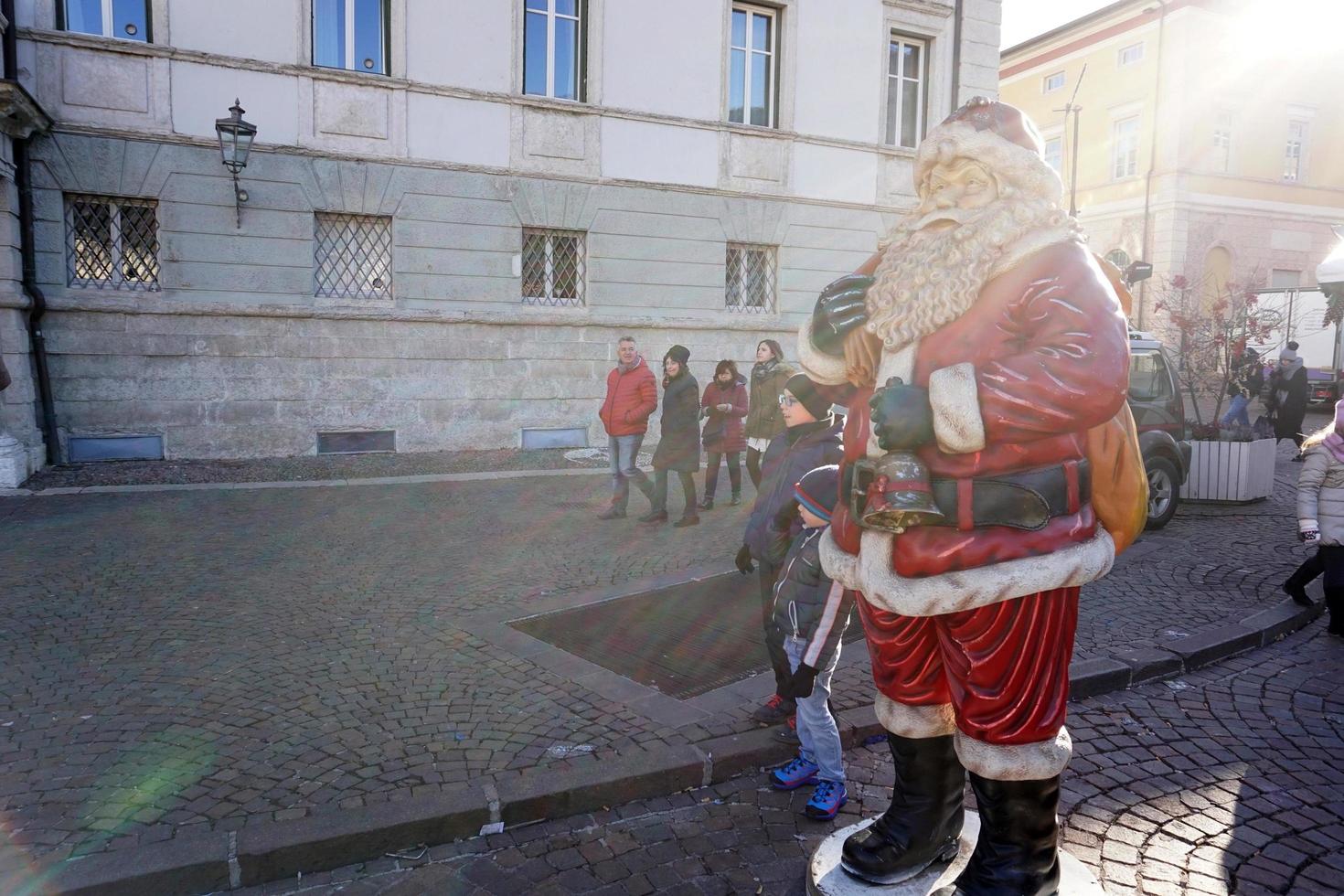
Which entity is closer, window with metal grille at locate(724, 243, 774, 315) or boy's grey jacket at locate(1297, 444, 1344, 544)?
boy's grey jacket at locate(1297, 444, 1344, 544)

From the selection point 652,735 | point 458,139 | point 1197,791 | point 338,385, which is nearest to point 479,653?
point 652,735

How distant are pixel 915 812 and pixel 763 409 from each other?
6550 millimetres

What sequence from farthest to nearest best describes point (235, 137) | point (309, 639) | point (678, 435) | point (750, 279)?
point (750, 279) → point (235, 137) → point (678, 435) → point (309, 639)

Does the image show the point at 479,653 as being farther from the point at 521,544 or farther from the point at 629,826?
the point at 521,544

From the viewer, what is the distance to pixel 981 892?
2.44 meters

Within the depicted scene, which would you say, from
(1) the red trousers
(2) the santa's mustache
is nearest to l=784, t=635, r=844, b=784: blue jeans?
(1) the red trousers

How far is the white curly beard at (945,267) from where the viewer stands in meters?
2.33

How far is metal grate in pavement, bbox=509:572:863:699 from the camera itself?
4902 mm

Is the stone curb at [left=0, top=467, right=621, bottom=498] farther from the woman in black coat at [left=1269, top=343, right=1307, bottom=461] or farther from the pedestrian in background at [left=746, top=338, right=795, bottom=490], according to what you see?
the woman in black coat at [left=1269, top=343, right=1307, bottom=461]

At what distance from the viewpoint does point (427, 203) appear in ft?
42.2

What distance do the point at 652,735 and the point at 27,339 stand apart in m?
10.5

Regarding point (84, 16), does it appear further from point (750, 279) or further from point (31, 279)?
point (750, 279)

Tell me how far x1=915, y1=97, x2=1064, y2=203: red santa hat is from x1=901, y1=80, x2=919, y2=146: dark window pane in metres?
15.1

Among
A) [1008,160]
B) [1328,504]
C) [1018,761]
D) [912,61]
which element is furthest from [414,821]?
[912,61]
